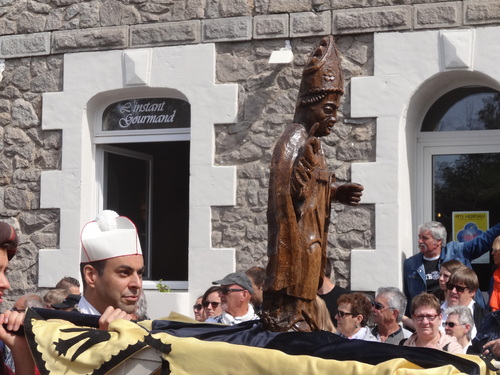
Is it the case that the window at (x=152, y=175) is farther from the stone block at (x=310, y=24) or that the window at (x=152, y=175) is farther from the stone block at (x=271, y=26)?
the stone block at (x=310, y=24)

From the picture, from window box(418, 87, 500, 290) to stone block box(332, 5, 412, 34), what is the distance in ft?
2.80

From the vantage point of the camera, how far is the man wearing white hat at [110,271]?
433 centimetres

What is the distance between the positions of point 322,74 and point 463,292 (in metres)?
3.15

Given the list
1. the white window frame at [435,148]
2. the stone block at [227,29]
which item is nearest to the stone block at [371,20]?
the stone block at [227,29]

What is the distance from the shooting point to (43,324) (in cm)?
385

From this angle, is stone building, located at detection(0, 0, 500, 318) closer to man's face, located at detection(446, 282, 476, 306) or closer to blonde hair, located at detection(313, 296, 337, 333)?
man's face, located at detection(446, 282, 476, 306)

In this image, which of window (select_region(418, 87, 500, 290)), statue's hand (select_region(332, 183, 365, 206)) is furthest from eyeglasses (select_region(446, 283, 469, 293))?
statue's hand (select_region(332, 183, 365, 206))

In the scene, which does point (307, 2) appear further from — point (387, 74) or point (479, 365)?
point (479, 365)

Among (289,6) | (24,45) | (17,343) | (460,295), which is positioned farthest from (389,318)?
(24,45)

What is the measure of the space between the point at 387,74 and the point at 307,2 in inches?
40.6

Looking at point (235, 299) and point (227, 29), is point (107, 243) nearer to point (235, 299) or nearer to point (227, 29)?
point (235, 299)

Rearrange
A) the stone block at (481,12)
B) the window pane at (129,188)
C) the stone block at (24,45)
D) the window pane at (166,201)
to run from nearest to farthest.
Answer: the stone block at (481,12), the window pane at (166,201), the stone block at (24,45), the window pane at (129,188)

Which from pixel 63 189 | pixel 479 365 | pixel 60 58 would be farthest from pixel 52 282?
pixel 479 365

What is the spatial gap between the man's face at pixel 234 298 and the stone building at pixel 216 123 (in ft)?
5.28
